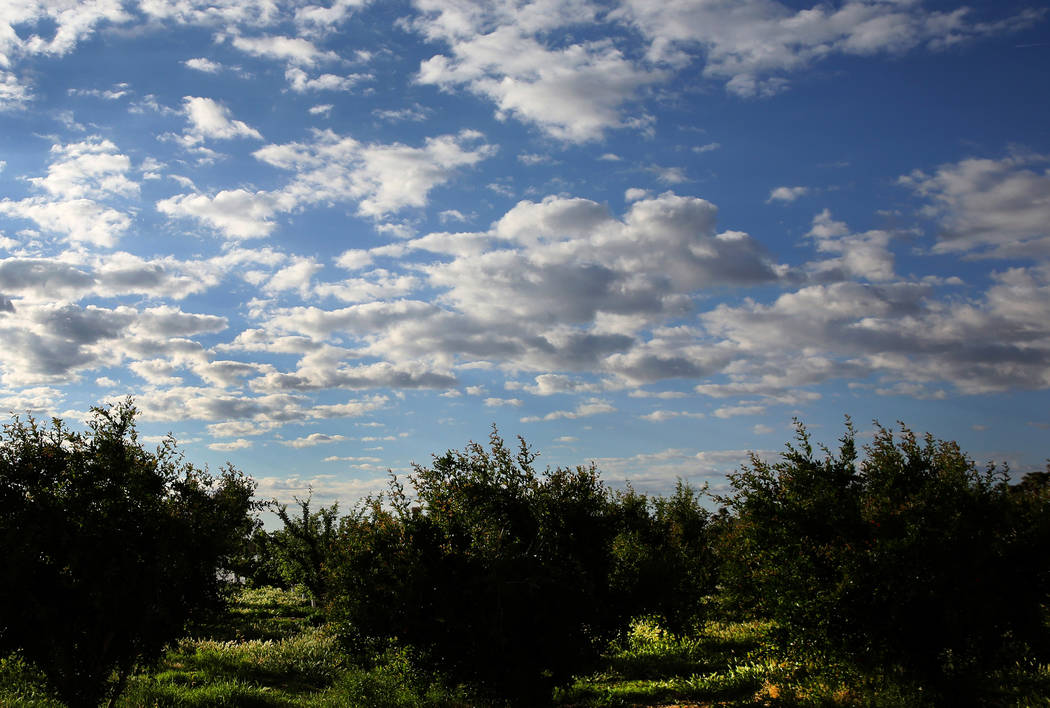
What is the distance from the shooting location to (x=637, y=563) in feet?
71.2

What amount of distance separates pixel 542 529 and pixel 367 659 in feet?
21.2

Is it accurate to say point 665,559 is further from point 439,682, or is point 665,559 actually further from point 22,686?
point 22,686

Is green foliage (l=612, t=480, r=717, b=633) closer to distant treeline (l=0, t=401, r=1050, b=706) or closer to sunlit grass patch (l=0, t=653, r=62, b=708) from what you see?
distant treeline (l=0, t=401, r=1050, b=706)

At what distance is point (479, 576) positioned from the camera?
1559 centimetres

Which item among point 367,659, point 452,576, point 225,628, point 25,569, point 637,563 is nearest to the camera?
point 25,569

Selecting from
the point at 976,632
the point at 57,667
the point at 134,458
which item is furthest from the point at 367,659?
the point at 976,632

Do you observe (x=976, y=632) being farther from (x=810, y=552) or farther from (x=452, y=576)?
(x=452, y=576)

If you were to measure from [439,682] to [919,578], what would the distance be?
12.6 metres

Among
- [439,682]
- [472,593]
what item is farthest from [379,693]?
[472,593]

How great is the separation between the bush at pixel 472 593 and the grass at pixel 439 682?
1232 mm

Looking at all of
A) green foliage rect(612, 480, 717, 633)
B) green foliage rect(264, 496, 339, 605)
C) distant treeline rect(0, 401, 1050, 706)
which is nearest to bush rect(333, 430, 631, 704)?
distant treeline rect(0, 401, 1050, 706)

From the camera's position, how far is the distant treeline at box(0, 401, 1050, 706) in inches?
597

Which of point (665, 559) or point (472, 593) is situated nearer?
point (472, 593)

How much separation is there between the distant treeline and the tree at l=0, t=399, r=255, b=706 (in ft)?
0.13
